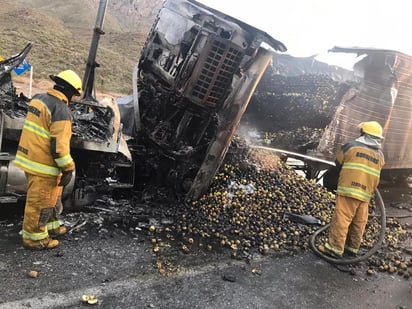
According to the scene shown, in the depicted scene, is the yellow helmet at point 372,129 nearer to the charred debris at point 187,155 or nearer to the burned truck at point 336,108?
the charred debris at point 187,155

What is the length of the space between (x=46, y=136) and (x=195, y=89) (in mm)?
2185

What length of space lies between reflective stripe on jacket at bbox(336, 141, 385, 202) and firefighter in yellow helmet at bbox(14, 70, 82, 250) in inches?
121

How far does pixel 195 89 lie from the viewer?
4922 millimetres

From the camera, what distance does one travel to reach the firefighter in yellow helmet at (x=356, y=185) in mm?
4328

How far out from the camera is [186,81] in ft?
16.0

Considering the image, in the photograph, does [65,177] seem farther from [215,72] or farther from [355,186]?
[355,186]

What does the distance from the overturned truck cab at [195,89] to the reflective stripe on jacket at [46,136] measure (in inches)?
75.7

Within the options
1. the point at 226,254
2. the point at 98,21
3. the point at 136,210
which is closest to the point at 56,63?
the point at 98,21

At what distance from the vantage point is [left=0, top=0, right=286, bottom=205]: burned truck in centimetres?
455

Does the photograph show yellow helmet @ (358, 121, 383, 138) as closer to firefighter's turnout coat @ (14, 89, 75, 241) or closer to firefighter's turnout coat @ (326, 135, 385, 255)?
firefighter's turnout coat @ (326, 135, 385, 255)

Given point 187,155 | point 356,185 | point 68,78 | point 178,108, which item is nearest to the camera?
point 68,78

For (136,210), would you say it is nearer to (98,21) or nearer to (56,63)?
(98,21)

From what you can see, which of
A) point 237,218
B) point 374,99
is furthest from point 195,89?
point 374,99

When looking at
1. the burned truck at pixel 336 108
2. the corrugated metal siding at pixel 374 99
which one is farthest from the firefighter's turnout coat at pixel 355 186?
the corrugated metal siding at pixel 374 99
